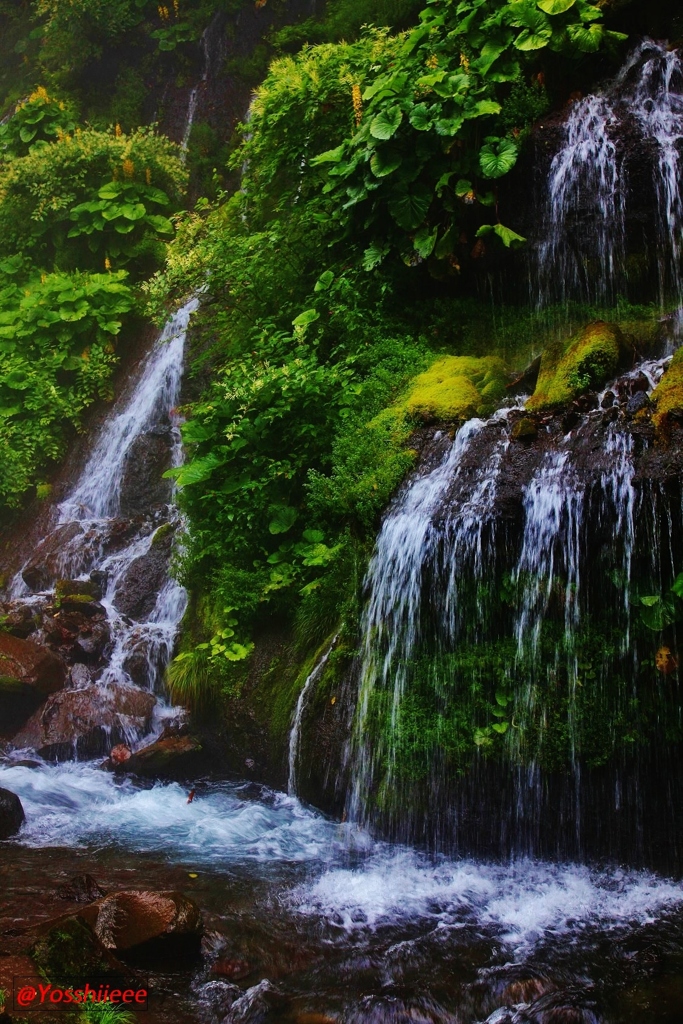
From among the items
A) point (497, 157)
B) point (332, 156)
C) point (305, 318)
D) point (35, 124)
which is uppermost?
point (35, 124)

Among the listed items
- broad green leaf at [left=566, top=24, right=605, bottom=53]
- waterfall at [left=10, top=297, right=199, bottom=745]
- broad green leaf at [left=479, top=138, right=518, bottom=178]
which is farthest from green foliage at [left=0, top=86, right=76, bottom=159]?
broad green leaf at [left=566, top=24, right=605, bottom=53]

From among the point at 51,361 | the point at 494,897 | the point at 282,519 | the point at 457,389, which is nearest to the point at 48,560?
the point at 51,361

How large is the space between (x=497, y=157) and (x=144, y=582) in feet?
19.6

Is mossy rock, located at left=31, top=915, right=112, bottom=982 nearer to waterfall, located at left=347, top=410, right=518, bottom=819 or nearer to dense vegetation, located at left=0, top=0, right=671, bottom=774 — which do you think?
waterfall, located at left=347, top=410, right=518, bottom=819

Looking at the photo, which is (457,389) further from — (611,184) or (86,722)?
(86,722)

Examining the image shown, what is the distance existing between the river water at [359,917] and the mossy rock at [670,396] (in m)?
2.95

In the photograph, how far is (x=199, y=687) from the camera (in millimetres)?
7535

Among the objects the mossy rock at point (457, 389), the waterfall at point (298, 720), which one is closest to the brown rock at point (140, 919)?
the waterfall at point (298, 720)

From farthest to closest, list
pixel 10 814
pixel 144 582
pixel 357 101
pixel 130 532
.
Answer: pixel 130 532, pixel 144 582, pixel 357 101, pixel 10 814

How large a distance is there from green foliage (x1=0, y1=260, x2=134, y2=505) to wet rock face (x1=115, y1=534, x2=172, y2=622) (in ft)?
9.59

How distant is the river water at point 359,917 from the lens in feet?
13.4

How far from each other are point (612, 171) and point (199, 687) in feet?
21.0

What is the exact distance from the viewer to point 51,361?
478 inches

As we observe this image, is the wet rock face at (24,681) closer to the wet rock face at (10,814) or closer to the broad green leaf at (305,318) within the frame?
the wet rock face at (10,814)
